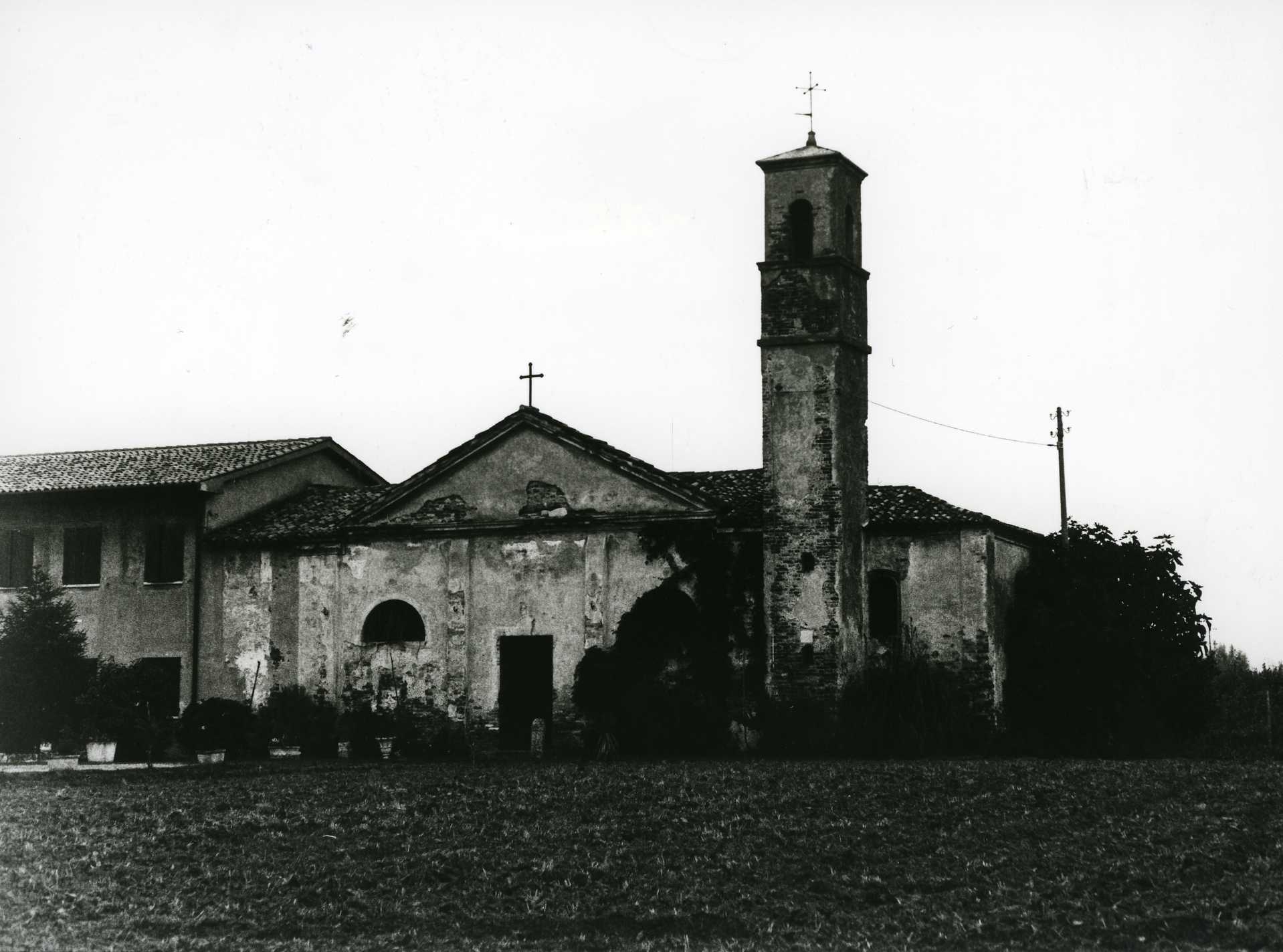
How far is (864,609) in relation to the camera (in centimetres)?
2798

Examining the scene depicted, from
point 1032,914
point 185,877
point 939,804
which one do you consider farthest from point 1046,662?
point 185,877

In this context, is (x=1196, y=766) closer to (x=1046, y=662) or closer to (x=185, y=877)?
(x=1046, y=662)

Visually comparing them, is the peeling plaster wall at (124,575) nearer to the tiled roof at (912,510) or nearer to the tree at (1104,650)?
the tiled roof at (912,510)

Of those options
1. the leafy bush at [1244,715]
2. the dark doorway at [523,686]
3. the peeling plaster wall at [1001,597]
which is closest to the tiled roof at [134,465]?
the dark doorway at [523,686]

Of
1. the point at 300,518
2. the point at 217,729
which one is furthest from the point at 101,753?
the point at 300,518

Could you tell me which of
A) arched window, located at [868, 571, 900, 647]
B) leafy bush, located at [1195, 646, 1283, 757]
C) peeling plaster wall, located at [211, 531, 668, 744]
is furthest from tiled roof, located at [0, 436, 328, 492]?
leafy bush, located at [1195, 646, 1283, 757]

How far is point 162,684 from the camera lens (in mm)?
30969

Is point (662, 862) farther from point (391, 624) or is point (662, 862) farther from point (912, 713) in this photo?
point (391, 624)

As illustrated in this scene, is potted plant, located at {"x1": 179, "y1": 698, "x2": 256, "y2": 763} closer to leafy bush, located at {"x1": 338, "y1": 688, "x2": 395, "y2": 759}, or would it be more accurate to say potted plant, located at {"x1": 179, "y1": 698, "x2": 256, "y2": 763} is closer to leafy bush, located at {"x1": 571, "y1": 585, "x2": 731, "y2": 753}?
leafy bush, located at {"x1": 338, "y1": 688, "x2": 395, "y2": 759}

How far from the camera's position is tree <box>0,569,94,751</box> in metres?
28.8

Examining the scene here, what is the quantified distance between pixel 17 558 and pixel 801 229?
16.3m

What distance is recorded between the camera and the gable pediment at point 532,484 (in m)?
28.5

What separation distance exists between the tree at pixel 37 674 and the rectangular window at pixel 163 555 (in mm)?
2020

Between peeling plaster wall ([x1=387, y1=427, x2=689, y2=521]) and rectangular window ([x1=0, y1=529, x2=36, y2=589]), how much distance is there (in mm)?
7651
